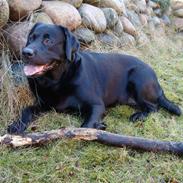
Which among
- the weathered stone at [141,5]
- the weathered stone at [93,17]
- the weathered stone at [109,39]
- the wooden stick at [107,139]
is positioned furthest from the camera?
the weathered stone at [141,5]

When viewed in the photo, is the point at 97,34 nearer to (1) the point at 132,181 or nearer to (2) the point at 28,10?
(2) the point at 28,10

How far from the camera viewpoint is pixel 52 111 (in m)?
3.37

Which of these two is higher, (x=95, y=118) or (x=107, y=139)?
(x=107, y=139)

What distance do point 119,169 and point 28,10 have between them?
2.25 m

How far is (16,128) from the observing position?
3.00 meters

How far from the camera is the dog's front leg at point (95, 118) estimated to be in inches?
123

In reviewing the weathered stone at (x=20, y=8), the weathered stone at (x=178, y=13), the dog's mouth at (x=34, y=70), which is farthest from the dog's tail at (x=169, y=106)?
the weathered stone at (x=178, y=13)

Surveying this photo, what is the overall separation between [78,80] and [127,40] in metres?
2.97

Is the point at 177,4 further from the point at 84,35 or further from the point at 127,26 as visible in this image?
the point at 84,35

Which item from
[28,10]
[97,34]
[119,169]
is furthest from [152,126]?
[97,34]

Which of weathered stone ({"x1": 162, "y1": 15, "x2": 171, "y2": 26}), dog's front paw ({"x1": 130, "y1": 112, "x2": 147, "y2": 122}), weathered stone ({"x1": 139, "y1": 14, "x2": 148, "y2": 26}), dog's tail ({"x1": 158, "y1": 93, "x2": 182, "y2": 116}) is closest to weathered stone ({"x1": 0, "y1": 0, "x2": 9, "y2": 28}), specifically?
dog's front paw ({"x1": 130, "y1": 112, "x2": 147, "y2": 122})

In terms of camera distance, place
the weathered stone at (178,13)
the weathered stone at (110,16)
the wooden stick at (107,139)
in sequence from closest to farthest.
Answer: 1. the wooden stick at (107,139)
2. the weathered stone at (110,16)
3. the weathered stone at (178,13)

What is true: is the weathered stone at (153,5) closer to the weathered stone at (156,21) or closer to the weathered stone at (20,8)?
the weathered stone at (156,21)

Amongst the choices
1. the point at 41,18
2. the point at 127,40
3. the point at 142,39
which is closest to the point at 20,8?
the point at 41,18
